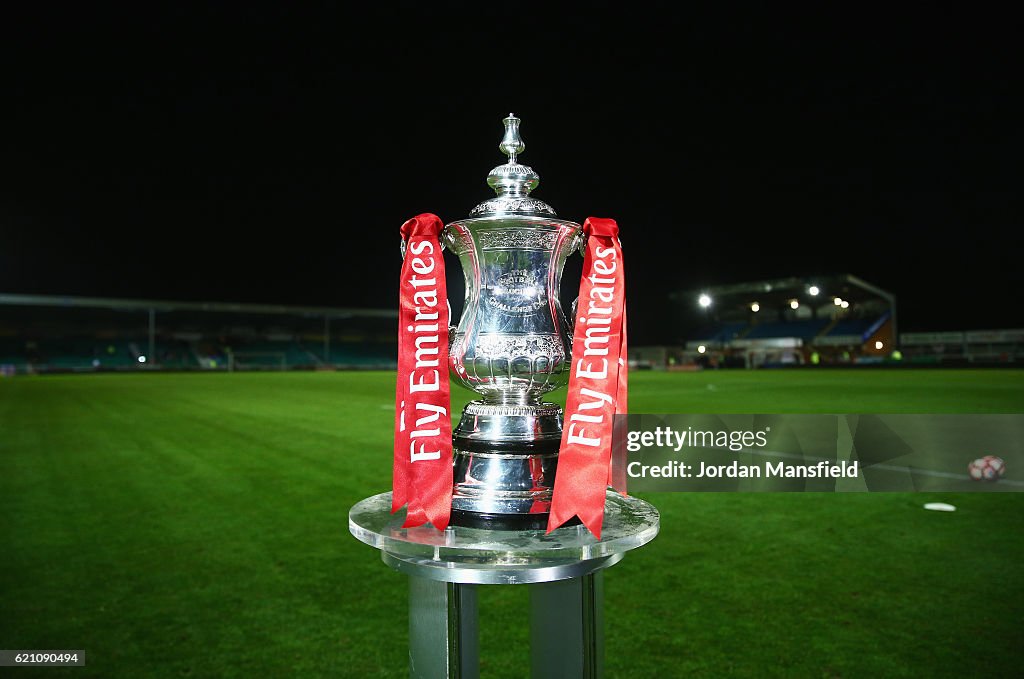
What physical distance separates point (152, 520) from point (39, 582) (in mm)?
1188

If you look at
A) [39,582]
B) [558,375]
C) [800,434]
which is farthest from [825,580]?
[800,434]

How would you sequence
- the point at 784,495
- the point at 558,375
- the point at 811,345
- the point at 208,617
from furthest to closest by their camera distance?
the point at 811,345 → the point at 784,495 → the point at 208,617 → the point at 558,375

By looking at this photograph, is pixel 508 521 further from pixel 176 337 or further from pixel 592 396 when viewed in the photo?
pixel 176 337

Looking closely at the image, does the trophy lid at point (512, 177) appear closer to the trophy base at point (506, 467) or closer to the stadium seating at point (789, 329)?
the trophy base at point (506, 467)

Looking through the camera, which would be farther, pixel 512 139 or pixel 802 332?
pixel 802 332

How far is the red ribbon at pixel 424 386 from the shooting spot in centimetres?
112

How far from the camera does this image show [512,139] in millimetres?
1303

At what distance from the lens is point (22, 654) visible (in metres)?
2.44

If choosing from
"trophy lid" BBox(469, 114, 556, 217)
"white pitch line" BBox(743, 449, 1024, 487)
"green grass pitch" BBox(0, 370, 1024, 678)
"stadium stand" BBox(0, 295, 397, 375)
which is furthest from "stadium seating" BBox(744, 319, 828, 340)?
"trophy lid" BBox(469, 114, 556, 217)

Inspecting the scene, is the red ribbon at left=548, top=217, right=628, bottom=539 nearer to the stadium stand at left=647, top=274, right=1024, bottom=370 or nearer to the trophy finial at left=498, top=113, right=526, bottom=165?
the trophy finial at left=498, top=113, right=526, bottom=165

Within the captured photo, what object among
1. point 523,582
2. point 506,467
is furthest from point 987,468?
point 523,582

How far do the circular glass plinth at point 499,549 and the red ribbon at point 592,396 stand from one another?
0.15ft

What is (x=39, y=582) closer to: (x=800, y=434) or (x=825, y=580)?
(x=825, y=580)

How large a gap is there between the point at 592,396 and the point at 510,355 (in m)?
0.19
